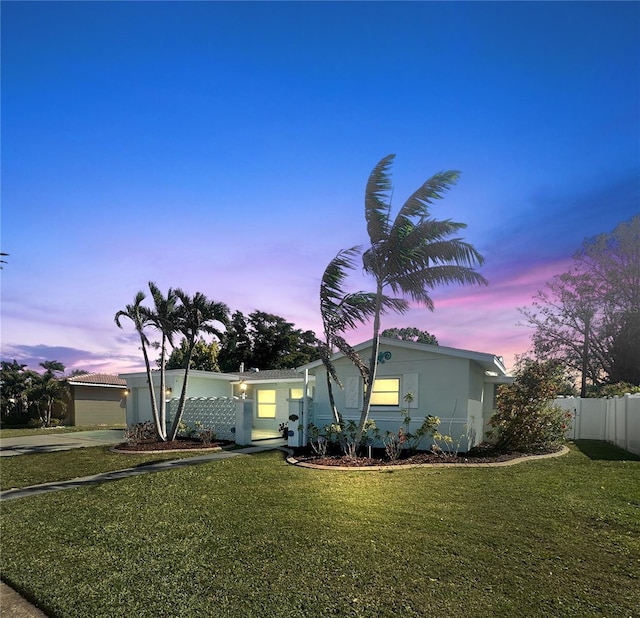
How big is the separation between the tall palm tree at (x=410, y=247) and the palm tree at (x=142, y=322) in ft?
26.1

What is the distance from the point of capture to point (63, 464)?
10688mm

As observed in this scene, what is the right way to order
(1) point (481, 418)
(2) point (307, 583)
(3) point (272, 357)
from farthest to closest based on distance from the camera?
1. (3) point (272, 357)
2. (1) point (481, 418)
3. (2) point (307, 583)

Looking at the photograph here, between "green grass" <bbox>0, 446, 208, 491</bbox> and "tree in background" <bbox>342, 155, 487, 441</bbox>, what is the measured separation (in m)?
6.34

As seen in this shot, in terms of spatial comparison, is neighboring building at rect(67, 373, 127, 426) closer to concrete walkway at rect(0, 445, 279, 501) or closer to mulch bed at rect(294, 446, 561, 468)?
concrete walkway at rect(0, 445, 279, 501)

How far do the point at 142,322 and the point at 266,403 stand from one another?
7.12 meters

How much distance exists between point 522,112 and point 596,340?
25197 millimetres

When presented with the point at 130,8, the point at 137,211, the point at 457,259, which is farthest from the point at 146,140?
the point at 457,259

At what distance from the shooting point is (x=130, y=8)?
7180 mm

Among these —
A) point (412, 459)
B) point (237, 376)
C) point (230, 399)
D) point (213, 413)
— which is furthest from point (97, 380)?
point (412, 459)

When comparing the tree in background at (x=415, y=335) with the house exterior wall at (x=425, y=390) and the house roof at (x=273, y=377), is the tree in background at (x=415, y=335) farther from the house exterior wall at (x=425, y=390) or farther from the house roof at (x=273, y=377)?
the house exterior wall at (x=425, y=390)

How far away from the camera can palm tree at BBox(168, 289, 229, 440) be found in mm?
14297

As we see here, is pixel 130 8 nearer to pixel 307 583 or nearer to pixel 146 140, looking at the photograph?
pixel 146 140

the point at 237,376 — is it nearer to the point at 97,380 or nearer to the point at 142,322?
the point at 142,322

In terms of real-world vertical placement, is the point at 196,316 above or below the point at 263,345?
above
